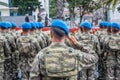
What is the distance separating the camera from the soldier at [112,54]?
29.5 feet

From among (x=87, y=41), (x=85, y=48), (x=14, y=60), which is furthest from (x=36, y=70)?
(x=14, y=60)

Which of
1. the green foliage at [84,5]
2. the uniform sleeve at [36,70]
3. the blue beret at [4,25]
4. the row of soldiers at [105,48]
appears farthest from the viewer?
the green foliage at [84,5]

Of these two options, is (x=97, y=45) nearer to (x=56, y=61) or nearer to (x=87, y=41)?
(x=87, y=41)

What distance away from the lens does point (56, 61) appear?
451 centimetres

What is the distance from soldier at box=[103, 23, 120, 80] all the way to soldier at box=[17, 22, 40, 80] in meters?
1.73

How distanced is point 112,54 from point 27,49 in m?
2.06

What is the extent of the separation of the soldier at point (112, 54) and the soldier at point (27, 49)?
1.73m

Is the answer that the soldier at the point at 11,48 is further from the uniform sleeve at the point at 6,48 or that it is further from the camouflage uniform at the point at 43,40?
the camouflage uniform at the point at 43,40

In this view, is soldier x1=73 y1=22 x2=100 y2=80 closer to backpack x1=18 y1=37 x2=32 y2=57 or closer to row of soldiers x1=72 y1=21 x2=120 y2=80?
row of soldiers x1=72 y1=21 x2=120 y2=80

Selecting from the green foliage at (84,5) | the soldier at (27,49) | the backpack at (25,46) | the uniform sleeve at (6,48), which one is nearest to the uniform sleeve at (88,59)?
the soldier at (27,49)

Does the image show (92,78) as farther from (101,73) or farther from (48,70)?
(48,70)

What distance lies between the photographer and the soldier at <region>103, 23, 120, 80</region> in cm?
899

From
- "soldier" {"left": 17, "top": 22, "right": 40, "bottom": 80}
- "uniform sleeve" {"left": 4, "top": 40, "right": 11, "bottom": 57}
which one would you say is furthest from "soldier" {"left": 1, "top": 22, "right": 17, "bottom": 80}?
"soldier" {"left": 17, "top": 22, "right": 40, "bottom": 80}

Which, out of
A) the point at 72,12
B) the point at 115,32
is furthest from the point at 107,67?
the point at 72,12
